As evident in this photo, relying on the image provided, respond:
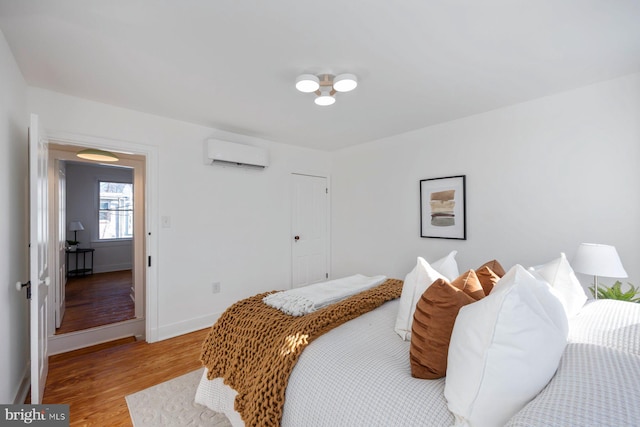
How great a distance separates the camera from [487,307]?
0.93 m

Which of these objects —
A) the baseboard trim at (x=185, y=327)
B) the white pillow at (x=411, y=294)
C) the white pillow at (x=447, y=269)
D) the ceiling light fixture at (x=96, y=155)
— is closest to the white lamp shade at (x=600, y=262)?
the white pillow at (x=447, y=269)

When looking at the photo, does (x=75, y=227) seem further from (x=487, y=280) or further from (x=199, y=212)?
(x=487, y=280)

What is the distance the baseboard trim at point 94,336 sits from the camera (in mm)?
2834

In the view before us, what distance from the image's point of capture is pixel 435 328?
1144 millimetres

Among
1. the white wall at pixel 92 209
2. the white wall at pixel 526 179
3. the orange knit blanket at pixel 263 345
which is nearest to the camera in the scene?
the orange knit blanket at pixel 263 345

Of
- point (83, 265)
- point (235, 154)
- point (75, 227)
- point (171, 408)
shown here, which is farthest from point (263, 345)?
point (83, 265)

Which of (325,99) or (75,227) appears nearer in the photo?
(325,99)

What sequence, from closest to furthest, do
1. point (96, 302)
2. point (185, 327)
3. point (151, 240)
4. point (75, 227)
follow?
point (151, 240)
point (185, 327)
point (96, 302)
point (75, 227)

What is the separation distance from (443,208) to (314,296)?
207cm

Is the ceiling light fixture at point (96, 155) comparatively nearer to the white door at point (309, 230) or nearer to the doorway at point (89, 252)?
the doorway at point (89, 252)

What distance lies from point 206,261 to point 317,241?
67.8 inches

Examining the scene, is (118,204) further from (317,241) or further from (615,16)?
(615,16)

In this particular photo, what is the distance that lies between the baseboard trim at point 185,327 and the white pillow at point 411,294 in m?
2.60

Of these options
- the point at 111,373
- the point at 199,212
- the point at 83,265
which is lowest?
the point at 111,373
